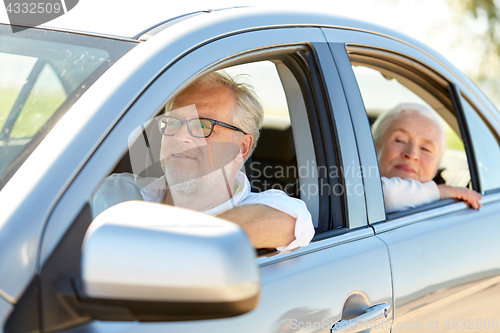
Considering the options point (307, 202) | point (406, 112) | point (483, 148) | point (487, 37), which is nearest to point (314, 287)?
point (307, 202)

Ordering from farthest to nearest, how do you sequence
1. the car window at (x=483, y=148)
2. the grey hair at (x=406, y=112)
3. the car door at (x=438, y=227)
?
the grey hair at (x=406, y=112) < the car window at (x=483, y=148) < the car door at (x=438, y=227)

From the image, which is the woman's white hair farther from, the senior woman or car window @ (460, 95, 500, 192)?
car window @ (460, 95, 500, 192)

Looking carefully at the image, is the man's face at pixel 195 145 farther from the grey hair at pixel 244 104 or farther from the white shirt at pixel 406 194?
the white shirt at pixel 406 194

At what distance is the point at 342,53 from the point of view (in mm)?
1636

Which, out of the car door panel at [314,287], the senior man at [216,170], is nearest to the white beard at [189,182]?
the senior man at [216,170]

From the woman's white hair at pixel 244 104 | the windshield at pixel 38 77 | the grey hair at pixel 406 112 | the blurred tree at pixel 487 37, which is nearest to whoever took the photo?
the windshield at pixel 38 77

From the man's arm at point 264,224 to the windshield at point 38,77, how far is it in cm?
58

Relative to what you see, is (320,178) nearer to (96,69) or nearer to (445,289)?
(445,289)

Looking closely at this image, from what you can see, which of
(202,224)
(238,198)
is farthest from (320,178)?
(202,224)

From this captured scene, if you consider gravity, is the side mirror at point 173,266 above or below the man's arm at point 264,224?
above

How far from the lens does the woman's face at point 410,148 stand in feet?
8.04

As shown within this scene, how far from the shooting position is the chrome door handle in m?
1.36

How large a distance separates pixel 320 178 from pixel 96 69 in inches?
32.6

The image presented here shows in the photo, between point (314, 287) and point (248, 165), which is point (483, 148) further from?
point (314, 287)
